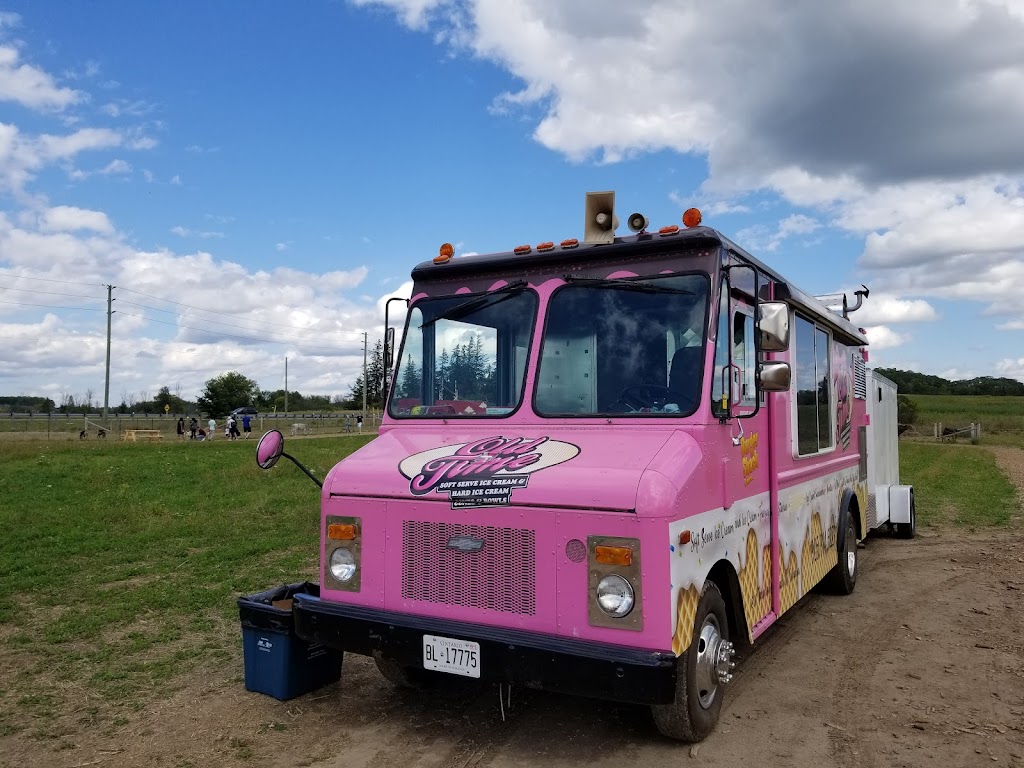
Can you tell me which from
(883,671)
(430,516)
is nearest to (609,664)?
(430,516)

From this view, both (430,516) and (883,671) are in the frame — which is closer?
(430,516)

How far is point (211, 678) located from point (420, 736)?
6.61 feet

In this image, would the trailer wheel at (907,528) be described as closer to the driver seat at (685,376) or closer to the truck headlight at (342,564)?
the driver seat at (685,376)

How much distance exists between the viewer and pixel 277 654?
5.21 metres

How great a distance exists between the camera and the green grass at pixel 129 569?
6.05m

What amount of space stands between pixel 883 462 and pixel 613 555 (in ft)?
28.9

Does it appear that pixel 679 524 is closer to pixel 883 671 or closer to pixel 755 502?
pixel 755 502

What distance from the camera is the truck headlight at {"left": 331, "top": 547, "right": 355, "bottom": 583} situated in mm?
4703

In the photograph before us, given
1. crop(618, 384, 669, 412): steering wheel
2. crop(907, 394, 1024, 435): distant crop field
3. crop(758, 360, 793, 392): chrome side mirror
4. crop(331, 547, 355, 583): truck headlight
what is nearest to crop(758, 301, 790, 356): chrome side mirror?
crop(758, 360, 793, 392): chrome side mirror

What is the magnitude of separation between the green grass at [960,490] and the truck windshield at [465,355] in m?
11.6

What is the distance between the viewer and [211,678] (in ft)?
19.0

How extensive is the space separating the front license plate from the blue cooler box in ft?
3.78

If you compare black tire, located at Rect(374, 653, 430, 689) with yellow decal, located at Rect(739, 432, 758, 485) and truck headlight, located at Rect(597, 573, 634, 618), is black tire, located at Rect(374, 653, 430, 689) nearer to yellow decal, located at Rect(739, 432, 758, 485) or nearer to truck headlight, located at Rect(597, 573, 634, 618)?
Result: truck headlight, located at Rect(597, 573, 634, 618)

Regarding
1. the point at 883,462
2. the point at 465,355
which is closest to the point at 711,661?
the point at 465,355
